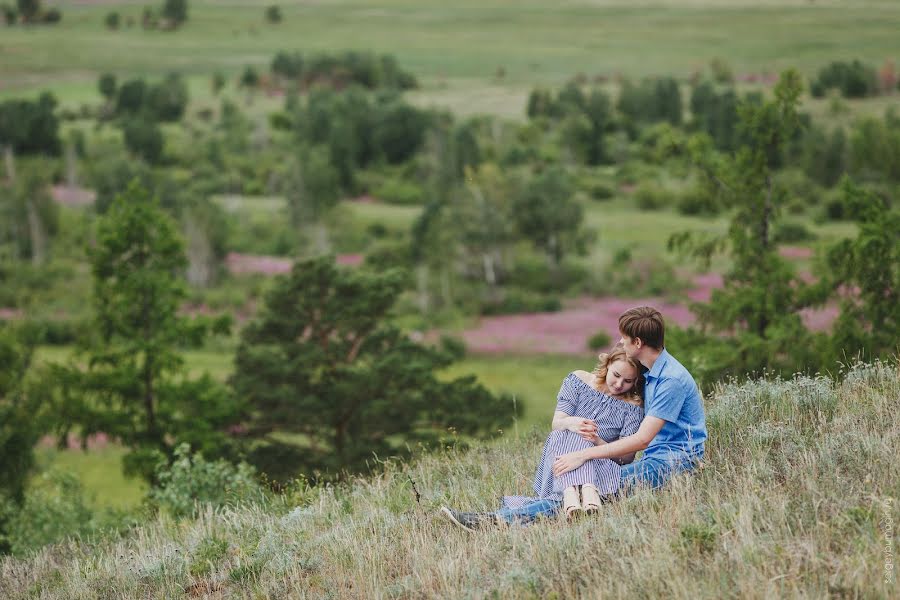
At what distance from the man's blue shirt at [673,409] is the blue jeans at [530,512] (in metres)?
0.88

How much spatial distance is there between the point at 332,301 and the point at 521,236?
43973mm

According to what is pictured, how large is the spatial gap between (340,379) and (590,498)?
2107cm

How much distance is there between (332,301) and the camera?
2817 centimetres

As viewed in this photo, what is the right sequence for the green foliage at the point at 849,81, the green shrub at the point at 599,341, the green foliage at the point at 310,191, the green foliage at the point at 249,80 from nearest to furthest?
the green shrub at the point at 599,341, the green foliage at the point at 310,191, the green foliage at the point at 849,81, the green foliage at the point at 249,80

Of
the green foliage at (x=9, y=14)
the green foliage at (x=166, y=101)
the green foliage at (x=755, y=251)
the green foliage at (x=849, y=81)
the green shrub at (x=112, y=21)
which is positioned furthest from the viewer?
the green shrub at (x=112, y=21)

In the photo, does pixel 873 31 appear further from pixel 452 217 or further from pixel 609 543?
pixel 609 543

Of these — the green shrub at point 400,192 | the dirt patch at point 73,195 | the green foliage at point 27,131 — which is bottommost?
the dirt patch at point 73,195

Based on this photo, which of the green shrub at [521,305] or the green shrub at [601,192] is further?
the green shrub at [601,192]

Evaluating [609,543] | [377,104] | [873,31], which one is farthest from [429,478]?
[873,31]

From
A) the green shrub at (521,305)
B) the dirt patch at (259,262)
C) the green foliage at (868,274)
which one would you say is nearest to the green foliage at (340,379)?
the green foliage at (868,274)

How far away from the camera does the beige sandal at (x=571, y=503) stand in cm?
710

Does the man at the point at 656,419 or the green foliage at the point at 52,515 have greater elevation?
the man at the point at 656,419

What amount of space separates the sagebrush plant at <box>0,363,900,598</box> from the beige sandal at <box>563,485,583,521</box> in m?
0.21

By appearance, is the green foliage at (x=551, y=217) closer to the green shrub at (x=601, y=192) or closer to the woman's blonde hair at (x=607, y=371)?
the green shrub at (x=601, y=192)
